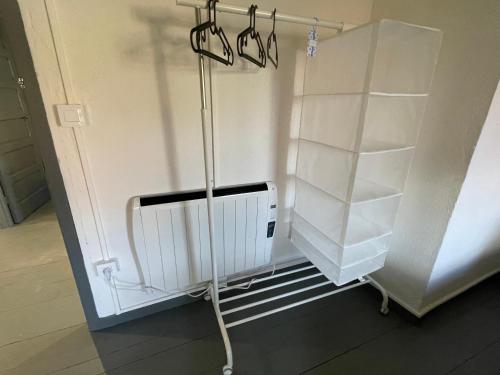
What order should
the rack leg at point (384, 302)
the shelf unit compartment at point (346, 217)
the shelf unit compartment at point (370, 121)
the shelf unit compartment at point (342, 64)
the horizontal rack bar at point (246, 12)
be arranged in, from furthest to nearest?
the rack leg at point (384, 302) → the shelf unit compartment at point (346, 217) → the shelf unit compartment at point (370, 121) → the shelf unit compartment at point (342, 64) → the horizontal rack bar at point (246, 12)

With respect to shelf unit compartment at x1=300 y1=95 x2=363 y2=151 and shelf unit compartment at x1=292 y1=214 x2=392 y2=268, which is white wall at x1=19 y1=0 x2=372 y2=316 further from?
shelf unit compartment at x1=292 y1=214 x2=392 y2=268

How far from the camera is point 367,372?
124 centimetres

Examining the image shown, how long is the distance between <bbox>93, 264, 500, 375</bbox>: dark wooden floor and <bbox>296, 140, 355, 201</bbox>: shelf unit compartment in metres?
0.85

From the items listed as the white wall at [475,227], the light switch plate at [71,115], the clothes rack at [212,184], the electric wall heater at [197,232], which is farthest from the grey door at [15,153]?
the white wall at [475,227]

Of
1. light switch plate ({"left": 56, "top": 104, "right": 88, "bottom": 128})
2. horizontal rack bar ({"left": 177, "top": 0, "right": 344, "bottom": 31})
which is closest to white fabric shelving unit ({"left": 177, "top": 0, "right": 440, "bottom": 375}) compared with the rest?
horizontal rack bar ({"left": 177, "top": 0, "right": 344, "bottom": 31})

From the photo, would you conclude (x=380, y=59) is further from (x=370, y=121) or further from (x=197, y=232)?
(x=197, y=232)

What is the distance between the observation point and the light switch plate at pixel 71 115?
0.99m

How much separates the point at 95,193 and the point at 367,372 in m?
1.57

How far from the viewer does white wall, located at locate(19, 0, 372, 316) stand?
3.16 feet

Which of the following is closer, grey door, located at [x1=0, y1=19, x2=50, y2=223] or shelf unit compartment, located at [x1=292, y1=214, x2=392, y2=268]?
shelf unit compartment, located at [x1=292, y1=214, x2=392, y2=268]

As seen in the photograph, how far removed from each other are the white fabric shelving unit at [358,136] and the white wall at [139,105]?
22 centimetres

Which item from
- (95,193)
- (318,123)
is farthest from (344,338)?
(95,193)

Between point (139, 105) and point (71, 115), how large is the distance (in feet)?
0.86

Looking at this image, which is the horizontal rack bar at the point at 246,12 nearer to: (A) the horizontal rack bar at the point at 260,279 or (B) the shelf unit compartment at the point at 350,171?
(B) the shelf unit compartment at the point at 350,171
